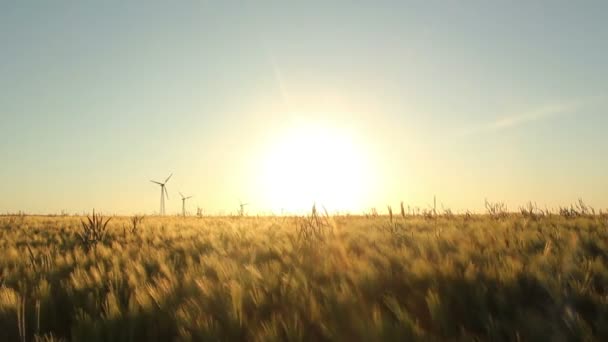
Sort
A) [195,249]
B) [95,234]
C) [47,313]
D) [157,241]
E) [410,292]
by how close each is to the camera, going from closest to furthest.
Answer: [410,292] → [47,313] → [195,249] → [157,241] → [95,234]

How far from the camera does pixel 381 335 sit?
230 cm

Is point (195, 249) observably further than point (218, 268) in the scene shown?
Yes

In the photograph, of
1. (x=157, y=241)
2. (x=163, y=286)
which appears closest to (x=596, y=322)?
(x=163, y=286)

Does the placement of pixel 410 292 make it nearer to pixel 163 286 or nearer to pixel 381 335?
pixel 381 335

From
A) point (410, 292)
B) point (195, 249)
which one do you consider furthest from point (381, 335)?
point (195, 249)

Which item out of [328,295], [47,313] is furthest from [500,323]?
[47,313]

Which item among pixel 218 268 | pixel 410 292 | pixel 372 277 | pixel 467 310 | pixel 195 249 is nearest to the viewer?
pixel 467 310

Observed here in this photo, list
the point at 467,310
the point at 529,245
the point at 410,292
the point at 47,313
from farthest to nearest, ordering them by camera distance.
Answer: the point at 529,245, the point at 47,313, the point at 410,292, the point at 467,310

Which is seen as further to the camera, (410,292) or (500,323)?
(410,292)

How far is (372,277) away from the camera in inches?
136

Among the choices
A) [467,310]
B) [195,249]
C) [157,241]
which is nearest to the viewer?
[467,310]

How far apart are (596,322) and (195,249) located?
18.8 feet

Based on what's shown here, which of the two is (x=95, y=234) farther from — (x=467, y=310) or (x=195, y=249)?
(x=467, y=310)

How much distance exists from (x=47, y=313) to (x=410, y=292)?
284 cm
